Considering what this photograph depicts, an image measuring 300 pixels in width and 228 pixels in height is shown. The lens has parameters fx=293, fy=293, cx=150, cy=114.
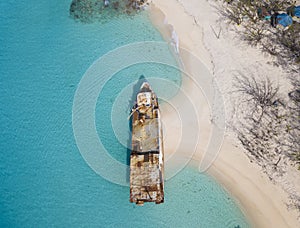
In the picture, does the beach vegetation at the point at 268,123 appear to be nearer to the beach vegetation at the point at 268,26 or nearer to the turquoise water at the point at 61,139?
the beach vegetation at the point at 268,26

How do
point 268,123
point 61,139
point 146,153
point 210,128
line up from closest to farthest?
1. point 146,153
2. point 268,123
3. point 210,128
4. point 61,139

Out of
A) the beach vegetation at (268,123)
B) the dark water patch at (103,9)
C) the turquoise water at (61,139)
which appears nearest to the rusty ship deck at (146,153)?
the turquoise water at (61,139)

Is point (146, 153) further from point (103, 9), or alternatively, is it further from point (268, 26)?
point (103, 9)

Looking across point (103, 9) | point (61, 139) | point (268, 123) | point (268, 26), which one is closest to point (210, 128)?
point (268, 123)

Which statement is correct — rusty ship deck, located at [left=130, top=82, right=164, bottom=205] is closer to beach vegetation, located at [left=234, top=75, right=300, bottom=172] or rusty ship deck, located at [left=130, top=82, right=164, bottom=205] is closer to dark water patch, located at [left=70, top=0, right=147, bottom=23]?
beach vegetation, located at [left=234, top=75, right=300, bottom=172]

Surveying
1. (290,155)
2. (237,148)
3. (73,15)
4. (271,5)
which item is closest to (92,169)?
(237,148)

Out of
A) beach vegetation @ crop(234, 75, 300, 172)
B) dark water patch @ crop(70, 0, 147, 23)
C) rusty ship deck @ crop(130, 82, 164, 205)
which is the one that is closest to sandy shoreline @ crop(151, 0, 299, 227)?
beach vegetation @ crop(234, 75, 300, 172)

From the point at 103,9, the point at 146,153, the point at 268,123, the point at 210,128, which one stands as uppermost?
the point at 103,9

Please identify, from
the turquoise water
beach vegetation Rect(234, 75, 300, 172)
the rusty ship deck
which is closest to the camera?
the rusty ship deck
